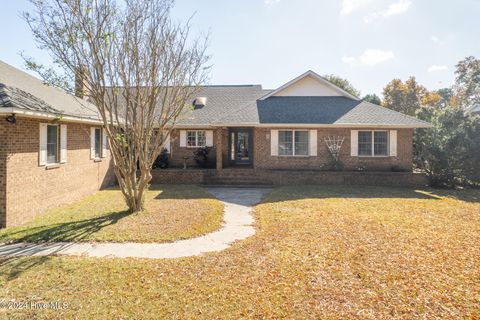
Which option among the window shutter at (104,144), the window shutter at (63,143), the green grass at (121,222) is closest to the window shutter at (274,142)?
the green grass at (121,222)

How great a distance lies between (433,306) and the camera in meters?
3.83

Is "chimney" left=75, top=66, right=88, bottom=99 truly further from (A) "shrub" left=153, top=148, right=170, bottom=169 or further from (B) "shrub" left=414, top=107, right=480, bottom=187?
(B) "shrub" left=414, top=107, right=480, bottom=187

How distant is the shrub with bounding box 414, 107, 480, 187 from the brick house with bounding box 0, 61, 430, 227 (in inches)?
41.4

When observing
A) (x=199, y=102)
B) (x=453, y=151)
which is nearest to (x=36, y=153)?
(x=199, y=102)

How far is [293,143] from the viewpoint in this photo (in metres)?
15.6

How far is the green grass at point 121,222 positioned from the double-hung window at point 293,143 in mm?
6284

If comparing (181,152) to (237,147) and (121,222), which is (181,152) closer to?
(237,147)

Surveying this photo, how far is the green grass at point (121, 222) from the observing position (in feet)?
21.9

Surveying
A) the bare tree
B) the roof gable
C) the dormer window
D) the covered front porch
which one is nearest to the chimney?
the bare tree

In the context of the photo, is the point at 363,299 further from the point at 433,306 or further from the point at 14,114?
the point at 14,114

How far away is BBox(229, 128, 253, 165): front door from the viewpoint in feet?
57.0

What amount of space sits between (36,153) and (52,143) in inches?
41.9

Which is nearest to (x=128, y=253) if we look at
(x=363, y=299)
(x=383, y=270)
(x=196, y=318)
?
(x=196, y=318)

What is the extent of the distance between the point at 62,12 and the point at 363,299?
9.59m
